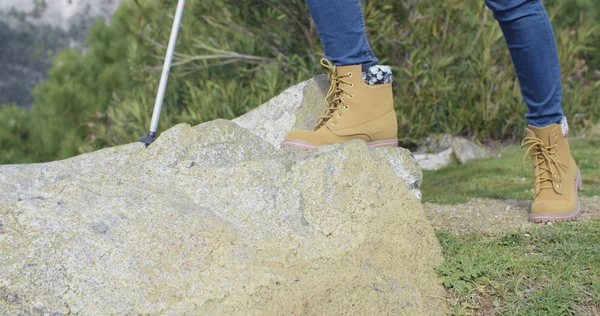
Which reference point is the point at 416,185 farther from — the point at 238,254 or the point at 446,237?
the point at 238,254

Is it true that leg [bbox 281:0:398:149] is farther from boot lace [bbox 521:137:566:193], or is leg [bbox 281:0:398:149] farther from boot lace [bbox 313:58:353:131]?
boot lace [bbox 521:137:566:193]

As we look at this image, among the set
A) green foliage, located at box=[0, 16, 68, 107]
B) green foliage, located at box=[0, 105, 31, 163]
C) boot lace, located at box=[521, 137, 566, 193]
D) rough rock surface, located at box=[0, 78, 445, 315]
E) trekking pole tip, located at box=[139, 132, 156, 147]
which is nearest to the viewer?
rough rock surface, located at box=[0, 78, 445, 315]

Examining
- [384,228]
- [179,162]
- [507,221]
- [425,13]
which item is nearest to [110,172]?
[179,162]

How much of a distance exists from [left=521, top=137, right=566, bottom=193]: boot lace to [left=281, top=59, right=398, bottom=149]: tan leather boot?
2.20 feet

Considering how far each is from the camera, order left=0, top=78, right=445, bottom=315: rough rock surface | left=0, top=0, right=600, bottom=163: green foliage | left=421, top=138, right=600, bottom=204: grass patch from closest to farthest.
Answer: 1. left=0, top=78, right=445, bottom=315: rough rock surface
2. left=421, top=138, right=600, bottom=204: grass patch
3. left=0, top=0, right=600, bottom=163: green foliage

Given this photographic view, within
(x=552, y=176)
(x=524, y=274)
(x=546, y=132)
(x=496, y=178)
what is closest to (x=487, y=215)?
(x=552, y=176)

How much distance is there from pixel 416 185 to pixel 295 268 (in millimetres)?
703

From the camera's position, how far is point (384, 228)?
2205mm

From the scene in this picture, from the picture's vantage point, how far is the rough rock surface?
1.91m

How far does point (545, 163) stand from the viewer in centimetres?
288

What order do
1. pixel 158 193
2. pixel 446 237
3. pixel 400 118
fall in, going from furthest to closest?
pixel 400 118 → pixel 446 237 → pixel 158 193

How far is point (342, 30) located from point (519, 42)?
2.40 feet

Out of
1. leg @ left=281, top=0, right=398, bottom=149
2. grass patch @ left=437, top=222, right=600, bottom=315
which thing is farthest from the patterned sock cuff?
grass patch @ left=437, top=222, right=600, bottom=315

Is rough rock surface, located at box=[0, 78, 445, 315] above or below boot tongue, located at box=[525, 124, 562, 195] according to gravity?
above
